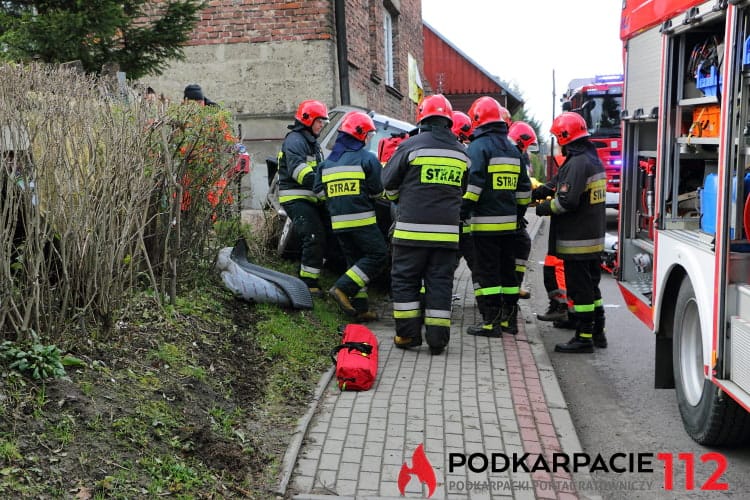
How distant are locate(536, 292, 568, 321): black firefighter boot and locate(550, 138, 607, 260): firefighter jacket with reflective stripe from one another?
119cm

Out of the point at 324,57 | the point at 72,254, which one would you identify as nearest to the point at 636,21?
the point at 72,254

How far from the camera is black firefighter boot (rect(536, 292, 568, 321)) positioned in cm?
787

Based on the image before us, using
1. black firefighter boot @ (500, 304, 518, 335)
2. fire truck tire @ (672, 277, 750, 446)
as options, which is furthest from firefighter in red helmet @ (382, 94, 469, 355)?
fire truck tire @ (672, 277, 750, 446)

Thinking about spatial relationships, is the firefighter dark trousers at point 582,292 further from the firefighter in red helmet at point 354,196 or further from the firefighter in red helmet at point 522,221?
the firefighter in red helmet at point 354,196

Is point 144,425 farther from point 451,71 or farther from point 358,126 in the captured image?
point 451,71

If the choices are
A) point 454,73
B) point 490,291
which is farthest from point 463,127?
point 454,73

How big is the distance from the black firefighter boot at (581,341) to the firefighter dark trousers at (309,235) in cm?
235

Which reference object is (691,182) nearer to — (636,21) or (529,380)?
(636,21)

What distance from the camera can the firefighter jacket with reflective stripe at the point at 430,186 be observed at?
246 inches

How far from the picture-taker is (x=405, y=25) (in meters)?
19.5

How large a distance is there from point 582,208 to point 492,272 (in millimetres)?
958

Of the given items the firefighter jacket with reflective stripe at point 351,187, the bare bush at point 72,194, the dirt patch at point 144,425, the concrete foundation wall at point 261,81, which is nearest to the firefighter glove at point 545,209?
the firefighter jacket with reflective stripe at point 351,187

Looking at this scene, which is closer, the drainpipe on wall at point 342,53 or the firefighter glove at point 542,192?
the firefighter glove at point 542,192

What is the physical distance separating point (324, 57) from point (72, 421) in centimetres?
936
